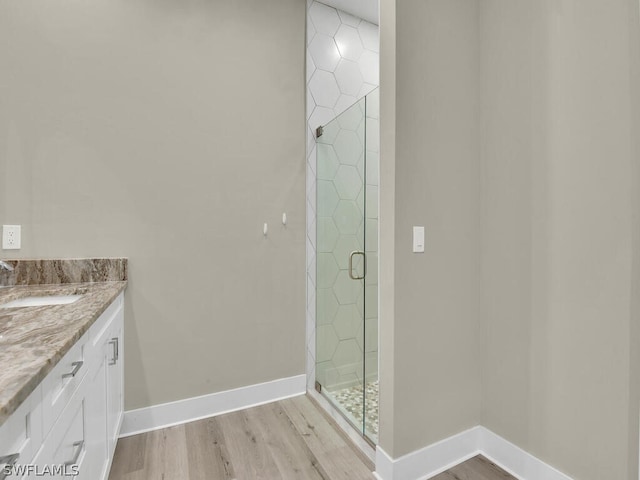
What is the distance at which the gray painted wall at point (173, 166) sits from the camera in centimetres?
168

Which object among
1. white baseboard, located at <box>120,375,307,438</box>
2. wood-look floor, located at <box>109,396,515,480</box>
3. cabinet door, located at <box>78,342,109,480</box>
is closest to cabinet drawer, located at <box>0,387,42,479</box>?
cabinet door, located at <box>78,342,109,480</box>

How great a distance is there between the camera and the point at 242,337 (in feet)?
7.05

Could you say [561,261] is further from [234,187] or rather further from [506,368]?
[234,187]

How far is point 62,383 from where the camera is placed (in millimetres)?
816

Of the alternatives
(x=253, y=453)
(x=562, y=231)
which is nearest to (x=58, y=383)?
(x=253, y=453)

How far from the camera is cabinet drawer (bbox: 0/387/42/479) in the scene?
54cm

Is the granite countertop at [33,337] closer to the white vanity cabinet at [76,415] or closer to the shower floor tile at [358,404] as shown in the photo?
the white vanity cabinet at [76,415]

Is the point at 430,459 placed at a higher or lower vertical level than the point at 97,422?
lower

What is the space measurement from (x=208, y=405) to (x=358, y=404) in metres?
0.92

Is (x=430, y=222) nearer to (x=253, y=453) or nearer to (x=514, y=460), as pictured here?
(x=514, y=460)

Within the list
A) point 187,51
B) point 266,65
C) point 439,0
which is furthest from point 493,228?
point 187,51

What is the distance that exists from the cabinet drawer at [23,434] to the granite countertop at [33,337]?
5 cm

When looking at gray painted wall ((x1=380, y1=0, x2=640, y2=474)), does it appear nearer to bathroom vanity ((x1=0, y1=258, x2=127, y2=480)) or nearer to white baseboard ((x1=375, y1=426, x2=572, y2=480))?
white baseboard ((x1=375, y1=426, x2=572, y2=480))

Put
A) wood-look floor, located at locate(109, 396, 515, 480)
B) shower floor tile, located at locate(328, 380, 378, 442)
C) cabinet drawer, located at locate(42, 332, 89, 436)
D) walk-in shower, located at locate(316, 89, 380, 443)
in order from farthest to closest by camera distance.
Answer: walk-in shower, located at locate(316, 89, 380, 443) → shower floor tile, located at locate(328, 380, 378, 442) → wood-look floor, located at locate(109, 396, 515, 480) → cabinet drawer, located at locate(42, 332, 89, 436)
